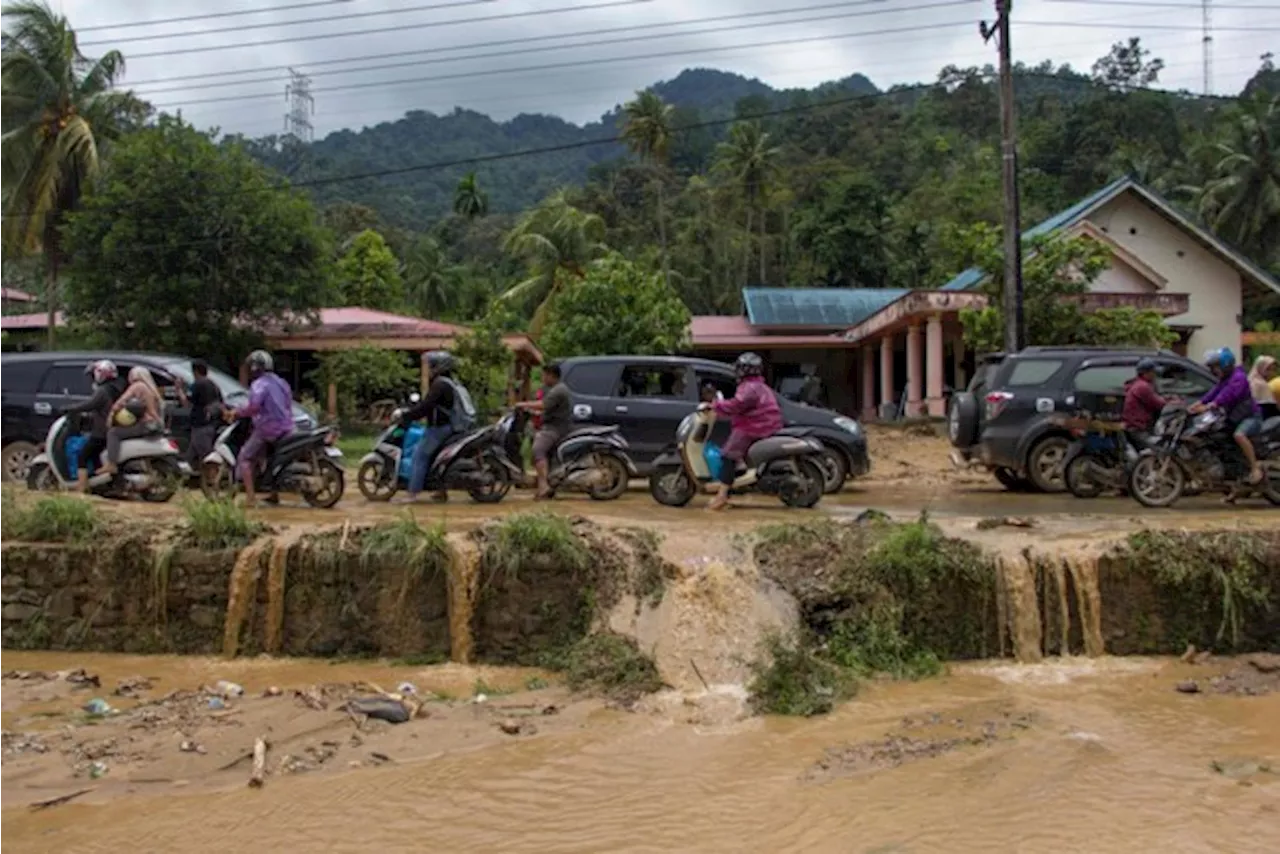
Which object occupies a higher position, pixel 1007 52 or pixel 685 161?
pixel 685 161

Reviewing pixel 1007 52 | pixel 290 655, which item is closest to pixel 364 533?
pixel 290 655

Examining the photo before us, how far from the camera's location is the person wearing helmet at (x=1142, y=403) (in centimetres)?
1224

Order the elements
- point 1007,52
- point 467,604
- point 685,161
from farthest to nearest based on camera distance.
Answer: point 685,161 < point 1007,52 < point 467,604

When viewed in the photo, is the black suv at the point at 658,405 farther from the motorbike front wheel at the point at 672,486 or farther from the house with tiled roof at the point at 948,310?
the house with tiled roof at the point at 948,310

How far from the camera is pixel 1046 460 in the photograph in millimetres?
13344

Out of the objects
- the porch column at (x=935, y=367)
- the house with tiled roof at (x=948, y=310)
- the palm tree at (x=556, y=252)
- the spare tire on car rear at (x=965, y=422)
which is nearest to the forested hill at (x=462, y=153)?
the palm tree at (x=556, y=252)

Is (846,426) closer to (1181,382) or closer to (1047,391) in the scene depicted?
(1047,391)

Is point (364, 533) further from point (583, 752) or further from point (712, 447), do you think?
point (712, 447)

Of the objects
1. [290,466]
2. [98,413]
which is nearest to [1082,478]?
[290,466]

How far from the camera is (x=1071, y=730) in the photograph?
21.5ft

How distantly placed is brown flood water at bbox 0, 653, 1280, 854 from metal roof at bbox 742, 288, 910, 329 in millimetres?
24301

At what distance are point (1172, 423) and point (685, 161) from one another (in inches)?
2468

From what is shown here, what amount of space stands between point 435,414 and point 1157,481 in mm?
7702

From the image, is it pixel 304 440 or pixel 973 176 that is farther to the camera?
pixel 973 176
